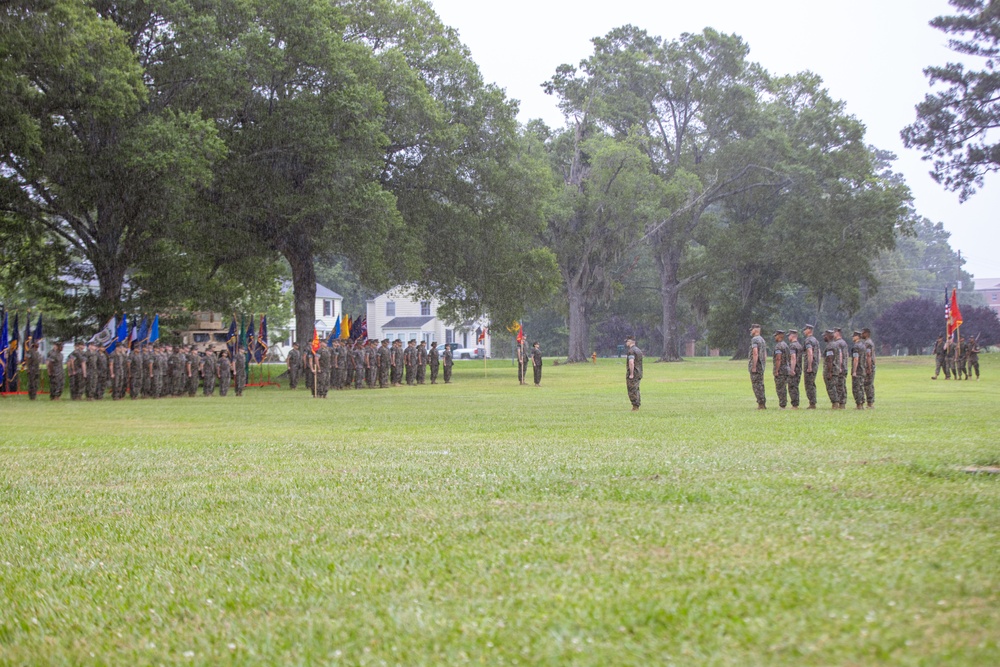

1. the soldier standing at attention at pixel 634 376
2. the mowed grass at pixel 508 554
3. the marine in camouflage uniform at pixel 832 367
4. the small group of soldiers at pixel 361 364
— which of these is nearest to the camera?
the mowed grass at pixel 508 554

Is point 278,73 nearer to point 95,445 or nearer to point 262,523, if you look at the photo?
point 95,445

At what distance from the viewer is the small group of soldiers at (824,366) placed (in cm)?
2292

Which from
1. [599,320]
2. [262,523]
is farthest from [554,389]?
[599,320]

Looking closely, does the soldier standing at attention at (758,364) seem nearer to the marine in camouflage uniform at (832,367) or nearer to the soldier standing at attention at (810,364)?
the soldier standing at attention at (810,364)

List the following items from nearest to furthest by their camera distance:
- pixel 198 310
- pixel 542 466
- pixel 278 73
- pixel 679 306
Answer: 1. pixel 542 466
2. pixel 278 73
3. pixel 198 310
4. pixel 679 306

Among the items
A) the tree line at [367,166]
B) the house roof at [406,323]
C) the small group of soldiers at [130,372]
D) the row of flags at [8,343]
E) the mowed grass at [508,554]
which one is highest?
the tree line at [367,166]

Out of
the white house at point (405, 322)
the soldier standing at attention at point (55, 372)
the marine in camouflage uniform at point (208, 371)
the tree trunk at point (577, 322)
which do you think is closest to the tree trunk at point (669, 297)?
the tree trunk at point (577, 322)

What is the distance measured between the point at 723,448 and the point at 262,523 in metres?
7.01

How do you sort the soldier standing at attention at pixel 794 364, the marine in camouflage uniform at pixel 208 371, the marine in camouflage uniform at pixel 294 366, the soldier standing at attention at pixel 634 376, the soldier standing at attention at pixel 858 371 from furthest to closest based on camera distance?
the marine in camouflage uniform at pixel 294 366, the marine in camouflage uniform at pixel 208 371, the soldier standing at attention at pixel 634 376, the soldier standing at attention at pixel 858 371, the soldier standing at attention at pixel 794 364

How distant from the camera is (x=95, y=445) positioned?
15.6 m

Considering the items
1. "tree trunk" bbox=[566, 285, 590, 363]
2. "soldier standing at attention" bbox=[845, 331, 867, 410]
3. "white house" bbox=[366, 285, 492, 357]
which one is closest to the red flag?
"soldier standing at attention" bbox=[845, 331, 867, 410]

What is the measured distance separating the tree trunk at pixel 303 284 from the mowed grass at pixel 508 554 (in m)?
29.9

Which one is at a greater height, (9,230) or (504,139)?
(504,139)

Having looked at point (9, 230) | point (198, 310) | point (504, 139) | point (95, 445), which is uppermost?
point (504, 139)
